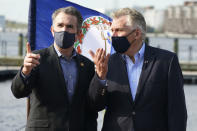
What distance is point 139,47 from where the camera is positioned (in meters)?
3.41

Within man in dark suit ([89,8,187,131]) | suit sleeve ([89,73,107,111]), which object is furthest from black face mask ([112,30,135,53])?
suit sleeve ([89,73,107,111])

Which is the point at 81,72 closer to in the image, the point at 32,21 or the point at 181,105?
the point at 181,105

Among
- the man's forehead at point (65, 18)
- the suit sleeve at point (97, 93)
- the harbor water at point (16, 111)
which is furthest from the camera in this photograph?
the harbor water at point (16, 111)

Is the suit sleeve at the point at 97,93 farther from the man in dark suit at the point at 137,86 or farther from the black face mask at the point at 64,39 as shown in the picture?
the black face mask at the point at 64,39

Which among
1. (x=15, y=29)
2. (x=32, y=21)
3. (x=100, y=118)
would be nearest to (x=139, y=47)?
(x=32, y=21)

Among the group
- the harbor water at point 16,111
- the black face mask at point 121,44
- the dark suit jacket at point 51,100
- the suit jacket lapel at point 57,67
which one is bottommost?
the harbor water at point 16,111

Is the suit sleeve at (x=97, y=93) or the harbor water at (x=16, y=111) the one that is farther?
the harbor water at (x=16, y=111)

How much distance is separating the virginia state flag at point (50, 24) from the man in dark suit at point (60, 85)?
77 cm

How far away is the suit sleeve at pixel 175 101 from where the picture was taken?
3236 mm

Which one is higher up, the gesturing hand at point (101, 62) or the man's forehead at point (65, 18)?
the man's forehead at point (65, 18)

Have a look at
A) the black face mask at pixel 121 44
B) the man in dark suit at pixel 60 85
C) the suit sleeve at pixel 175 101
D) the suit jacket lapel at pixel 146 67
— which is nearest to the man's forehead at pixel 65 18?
the man in dark suit at pixel 60 85

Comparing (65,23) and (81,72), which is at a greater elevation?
(65,23)

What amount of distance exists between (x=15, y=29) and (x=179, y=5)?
67697 millimetres

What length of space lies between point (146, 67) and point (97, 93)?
1.57ft
